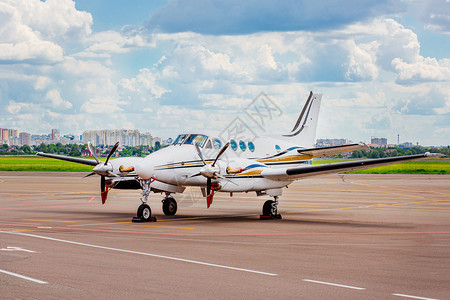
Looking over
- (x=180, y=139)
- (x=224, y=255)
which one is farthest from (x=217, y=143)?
(x=224, y=255)

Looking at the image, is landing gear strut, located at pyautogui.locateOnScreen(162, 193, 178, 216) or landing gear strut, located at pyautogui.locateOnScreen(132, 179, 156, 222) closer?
landing gear strut, located at pyautogui.locateOnScreen(132, 179, 156, 222)

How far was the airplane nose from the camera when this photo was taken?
19.9 meters

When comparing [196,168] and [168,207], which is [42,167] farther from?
[196,168]

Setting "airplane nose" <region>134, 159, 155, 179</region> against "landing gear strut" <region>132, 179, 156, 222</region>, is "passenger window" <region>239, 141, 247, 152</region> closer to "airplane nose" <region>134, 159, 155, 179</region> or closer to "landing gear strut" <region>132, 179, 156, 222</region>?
"landing gear strut" <region>132, 179, 156, 222</region>

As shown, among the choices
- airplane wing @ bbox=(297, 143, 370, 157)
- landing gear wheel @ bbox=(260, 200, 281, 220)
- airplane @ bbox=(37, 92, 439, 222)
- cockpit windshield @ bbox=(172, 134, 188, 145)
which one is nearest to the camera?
airplane @ bbox=(37, 92, 439, 222)

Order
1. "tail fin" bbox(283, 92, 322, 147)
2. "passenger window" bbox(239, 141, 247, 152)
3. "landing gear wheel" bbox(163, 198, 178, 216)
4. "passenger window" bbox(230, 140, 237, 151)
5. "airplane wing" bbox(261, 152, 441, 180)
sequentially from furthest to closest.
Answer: "tail fin" bbox(283, 92, 322, 147), "landing gear wheel" bbox(163, 198, 178, 216), "passenger window" bbox(239, 141, 247, 152), "passenger window" bbox(230, 140, 237, 151), "airplane wing" bbox(261, 152, 441, 180)

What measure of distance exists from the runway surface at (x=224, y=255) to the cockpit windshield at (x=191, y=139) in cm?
299

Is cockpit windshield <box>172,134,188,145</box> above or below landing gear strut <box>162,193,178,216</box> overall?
above

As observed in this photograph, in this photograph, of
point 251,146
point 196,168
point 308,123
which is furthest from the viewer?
point 308,123

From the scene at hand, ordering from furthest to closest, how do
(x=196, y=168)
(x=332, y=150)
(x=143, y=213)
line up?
(x=332, y=150) < (x=196, y=168) < (x=143, y=213)

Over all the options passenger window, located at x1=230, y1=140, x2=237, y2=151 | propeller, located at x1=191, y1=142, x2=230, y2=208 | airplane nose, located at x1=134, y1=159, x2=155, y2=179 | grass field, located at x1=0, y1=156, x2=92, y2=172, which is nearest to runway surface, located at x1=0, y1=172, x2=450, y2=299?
propeller, located at x1=191, y1=142, x2=230, y2=208

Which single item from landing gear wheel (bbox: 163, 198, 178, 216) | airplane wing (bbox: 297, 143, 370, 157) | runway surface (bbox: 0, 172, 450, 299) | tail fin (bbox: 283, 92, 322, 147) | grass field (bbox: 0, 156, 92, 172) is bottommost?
runway surface (bbox: 0, 172, 450, 299)

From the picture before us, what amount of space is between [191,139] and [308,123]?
29.7ft

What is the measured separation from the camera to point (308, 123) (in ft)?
96.7
